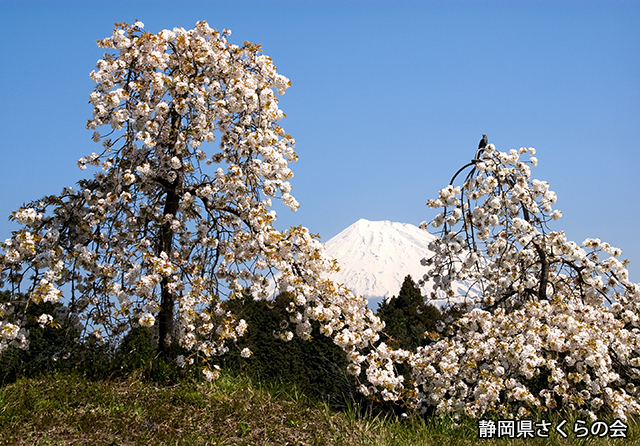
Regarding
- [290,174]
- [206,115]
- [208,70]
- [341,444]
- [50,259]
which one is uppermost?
[208,70]

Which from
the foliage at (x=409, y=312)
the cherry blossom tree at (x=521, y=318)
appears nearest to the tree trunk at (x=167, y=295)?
the cherry blossom tree at (x=521, y=318)

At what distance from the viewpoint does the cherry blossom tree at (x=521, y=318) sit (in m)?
6.22

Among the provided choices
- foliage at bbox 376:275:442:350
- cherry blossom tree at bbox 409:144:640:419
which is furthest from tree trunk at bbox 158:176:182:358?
foliage at bbox 376:275:442:350

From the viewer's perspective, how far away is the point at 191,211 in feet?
20.9

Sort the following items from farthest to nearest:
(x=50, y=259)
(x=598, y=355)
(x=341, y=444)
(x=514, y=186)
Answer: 1. (x=514, y=186)
2. (x=598, y=355)
3. (x=50, y=259)
4. (x=341, y=444)

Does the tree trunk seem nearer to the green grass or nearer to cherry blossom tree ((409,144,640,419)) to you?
the green grass

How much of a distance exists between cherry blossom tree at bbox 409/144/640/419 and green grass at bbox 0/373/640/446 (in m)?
0.64

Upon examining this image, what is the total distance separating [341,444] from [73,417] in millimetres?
2428

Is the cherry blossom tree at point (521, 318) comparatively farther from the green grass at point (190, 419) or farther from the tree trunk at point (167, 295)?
the tree trunk at point (167, 295)

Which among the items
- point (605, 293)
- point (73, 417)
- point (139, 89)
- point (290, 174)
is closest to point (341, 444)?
point (73, 417)

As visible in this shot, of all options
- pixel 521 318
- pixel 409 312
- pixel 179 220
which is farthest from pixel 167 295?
pixel 409 312

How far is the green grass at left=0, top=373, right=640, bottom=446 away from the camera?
466cm

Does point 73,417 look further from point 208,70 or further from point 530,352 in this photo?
point 530,352

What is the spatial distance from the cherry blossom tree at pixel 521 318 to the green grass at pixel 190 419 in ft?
2.12
